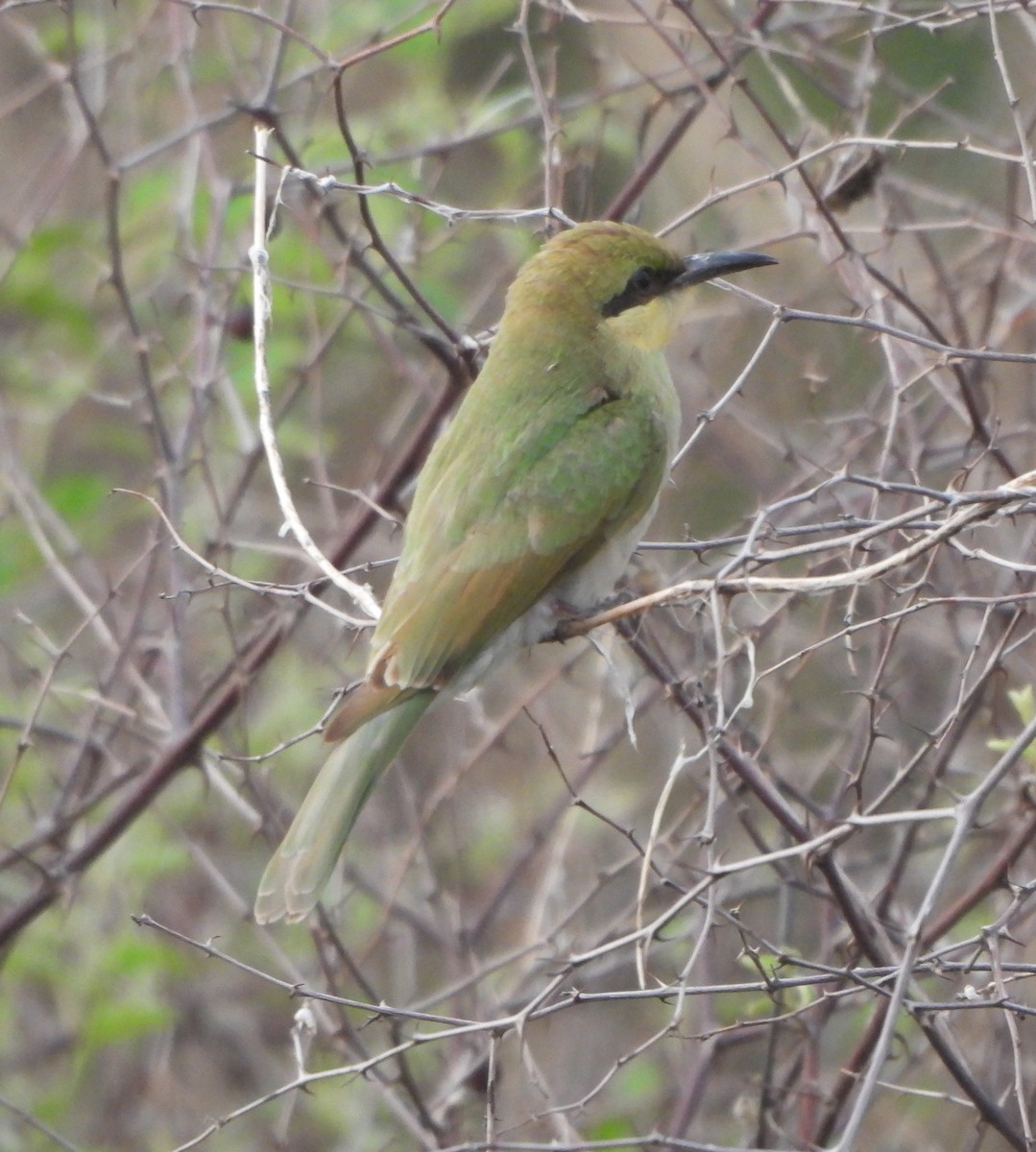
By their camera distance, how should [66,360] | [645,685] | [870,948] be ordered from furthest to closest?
[66,360] → [645,685] → [870,948]

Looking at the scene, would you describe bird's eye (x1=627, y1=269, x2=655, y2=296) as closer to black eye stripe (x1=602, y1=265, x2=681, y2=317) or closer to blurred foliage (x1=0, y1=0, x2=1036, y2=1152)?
black eye stripe (x1=602, y1=265, x2=681, y2=317)

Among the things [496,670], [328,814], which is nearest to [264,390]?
[328,814]

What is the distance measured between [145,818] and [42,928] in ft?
1.49

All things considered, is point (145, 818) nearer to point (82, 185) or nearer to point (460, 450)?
point (460, 450)

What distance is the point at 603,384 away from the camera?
12.3ft

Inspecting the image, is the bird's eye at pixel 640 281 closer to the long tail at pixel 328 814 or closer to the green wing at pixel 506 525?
the green wing at pixel 506 525

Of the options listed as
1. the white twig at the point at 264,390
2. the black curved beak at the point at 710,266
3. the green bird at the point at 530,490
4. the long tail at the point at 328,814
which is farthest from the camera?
the black curved beak at the point at 710,266

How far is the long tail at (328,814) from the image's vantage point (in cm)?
316

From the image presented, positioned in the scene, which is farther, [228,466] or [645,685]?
[228,466]

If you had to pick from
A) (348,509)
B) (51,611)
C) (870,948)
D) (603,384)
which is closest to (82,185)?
(51,611)

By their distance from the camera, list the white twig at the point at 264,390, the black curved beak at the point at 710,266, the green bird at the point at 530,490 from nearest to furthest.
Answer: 1. the white twig at the point at 264,390
2. the green bird at the point at 530,490
3. the black curved beak at the point at 710,266

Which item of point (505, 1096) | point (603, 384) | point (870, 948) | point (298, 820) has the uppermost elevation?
point (603, 384)

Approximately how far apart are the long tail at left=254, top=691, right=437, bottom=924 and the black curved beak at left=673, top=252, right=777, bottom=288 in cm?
112

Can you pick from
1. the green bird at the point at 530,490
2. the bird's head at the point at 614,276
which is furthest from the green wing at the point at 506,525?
the bird's head at the point at 614,276
